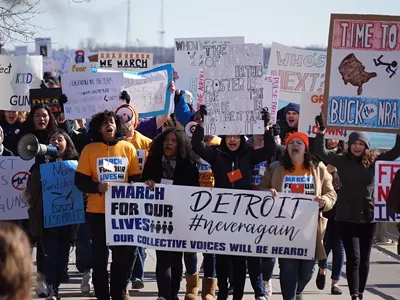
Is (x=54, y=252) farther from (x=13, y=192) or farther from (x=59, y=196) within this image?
(x=13, y=192)

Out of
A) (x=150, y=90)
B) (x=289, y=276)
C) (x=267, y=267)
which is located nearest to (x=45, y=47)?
(x=150, y=90)

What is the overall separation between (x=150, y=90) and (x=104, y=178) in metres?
2.78

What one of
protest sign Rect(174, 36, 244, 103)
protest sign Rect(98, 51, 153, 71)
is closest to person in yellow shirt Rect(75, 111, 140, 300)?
protest sign Rect(174, 36, 244, 103)

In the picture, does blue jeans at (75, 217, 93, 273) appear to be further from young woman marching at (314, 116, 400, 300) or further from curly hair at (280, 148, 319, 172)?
young woman marching at (314, 116, 400, 300)

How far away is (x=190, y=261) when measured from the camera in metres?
8.40

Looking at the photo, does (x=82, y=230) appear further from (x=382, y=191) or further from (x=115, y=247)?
(x=382, y=191)

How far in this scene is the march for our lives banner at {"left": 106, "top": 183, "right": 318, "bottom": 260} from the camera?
7793 millimetres

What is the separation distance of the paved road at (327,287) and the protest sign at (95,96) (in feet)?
6.12

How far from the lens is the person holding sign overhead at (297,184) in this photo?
7.86m

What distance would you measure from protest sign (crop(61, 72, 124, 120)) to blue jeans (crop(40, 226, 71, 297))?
1.80 m

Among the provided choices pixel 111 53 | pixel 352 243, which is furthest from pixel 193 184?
pixel 111 53

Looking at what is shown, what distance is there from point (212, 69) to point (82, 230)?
2349 millimetres

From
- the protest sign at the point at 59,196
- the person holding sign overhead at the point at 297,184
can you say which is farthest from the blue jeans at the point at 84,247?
the person holding sign overhead at the point at 297,184

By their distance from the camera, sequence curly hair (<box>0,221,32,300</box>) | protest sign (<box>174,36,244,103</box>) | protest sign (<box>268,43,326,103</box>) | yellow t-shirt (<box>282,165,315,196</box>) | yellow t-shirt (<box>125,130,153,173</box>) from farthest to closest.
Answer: protest sign (<box>174,36,244,103</box>)
protest sign (<box>268,43,326,103</box>)
yellow t-shirt (<box>125,130,153,173</box>)
yellow t-shirt (<box>282,165,315,196</box>)
curly hair (<box>0,221,32,300</box>)
